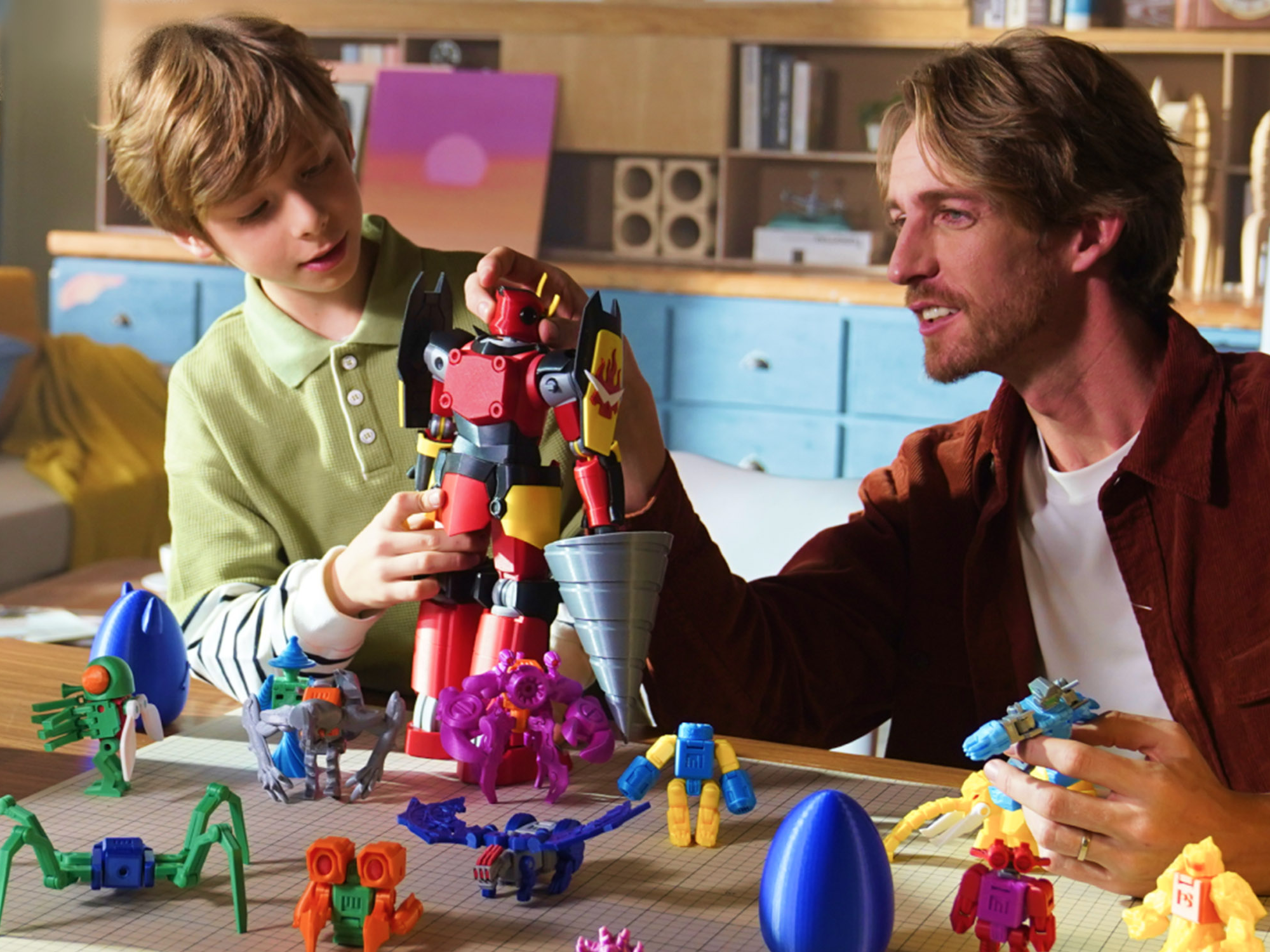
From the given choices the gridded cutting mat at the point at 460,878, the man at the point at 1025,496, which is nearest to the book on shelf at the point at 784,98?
the man at the point at 1025,496

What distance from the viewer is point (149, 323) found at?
11.3 feet

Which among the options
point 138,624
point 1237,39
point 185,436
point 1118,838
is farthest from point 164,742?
point 1237,39

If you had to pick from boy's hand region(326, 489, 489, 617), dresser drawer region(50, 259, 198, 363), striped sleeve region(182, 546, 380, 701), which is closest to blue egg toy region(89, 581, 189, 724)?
striped sleeve region(182, 546, 380, 701)

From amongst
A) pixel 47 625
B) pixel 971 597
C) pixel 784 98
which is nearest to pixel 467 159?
pixel 784 98

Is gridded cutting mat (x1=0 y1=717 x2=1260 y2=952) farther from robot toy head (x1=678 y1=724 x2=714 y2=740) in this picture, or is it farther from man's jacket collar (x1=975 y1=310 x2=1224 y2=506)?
man's jacket collar (x1=975 y1=310 x2=1224 y2=506)

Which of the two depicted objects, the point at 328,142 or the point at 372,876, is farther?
the point at 328,142

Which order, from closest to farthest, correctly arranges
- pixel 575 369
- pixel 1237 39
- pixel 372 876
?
pixel 372 876, pixel 575 369, pixel 1237 39

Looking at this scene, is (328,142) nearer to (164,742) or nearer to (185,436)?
(185,436)

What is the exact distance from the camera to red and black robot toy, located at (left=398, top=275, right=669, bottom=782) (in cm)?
90

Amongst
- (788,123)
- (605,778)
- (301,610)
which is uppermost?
(788,123)

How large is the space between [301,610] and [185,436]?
0.26 metres

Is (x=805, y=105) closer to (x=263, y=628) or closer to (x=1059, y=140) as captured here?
(x=1059, y=140)

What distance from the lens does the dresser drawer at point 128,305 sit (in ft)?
11.2

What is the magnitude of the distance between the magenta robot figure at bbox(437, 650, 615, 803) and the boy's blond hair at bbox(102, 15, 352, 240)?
44cm
